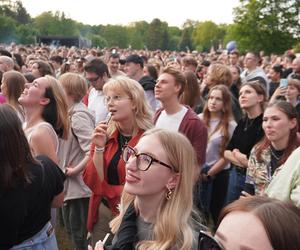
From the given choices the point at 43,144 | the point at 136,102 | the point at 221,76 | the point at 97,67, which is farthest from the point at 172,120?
the point at 221,76

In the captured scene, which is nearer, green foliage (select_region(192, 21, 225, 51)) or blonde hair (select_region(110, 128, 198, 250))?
blonde hair (select_region(110, 128, 198, 250))

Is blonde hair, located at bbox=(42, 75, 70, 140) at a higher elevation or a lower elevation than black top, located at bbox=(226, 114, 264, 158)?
higher

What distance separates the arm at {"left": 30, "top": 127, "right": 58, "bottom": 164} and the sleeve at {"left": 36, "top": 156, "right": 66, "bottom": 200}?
389mm

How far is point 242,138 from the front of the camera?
469 cm

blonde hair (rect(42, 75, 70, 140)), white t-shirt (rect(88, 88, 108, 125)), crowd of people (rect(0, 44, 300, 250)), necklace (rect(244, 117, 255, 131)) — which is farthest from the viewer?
white t-shirt (rect(88, 88, 108, 125))

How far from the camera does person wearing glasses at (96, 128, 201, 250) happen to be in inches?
88.3

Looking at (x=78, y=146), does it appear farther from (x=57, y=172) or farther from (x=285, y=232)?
(x=285, y=232)

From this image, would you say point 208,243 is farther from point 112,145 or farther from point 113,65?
point 113,65

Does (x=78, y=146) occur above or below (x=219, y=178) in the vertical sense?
above

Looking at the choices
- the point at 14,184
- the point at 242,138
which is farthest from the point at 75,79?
the point at 14,184

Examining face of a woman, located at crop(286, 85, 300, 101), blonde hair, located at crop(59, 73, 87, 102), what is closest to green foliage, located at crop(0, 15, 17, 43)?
face of a woman, located at crop(286, 85, 300, 101)

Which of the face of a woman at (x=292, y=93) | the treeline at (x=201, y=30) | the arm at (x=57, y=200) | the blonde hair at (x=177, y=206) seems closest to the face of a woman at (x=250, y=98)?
the face of a woman at (x=292, y=93)

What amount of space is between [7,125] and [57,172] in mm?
441

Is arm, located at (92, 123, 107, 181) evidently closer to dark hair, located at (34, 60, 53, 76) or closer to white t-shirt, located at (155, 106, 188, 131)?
white t-shirt, located at (155, 106, 188, 131)
